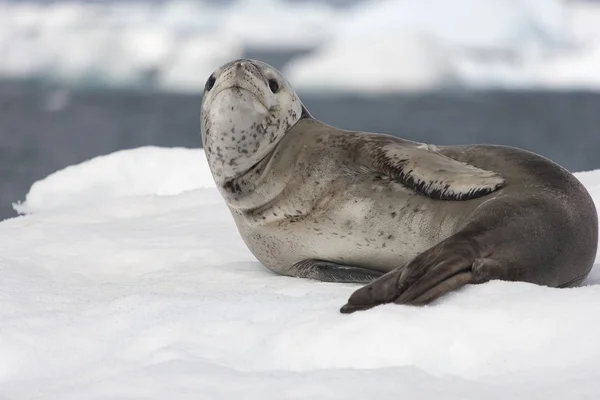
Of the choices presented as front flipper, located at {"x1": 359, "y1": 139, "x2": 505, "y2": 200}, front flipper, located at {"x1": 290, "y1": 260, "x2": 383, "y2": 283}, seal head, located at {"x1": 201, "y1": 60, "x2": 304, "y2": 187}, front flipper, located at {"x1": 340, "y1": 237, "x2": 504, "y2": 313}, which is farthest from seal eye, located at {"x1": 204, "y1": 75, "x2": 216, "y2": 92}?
front flipper, located at {"x1": 340, "y1": 237, "x2": 504, "y2": 313}

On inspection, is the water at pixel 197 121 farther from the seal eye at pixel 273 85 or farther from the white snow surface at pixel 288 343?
the white snow surface at pixel 288 343

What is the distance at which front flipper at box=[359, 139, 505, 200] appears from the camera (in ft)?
11.6

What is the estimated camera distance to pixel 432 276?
111 inches

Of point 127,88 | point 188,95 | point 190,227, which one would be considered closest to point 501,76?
point 188,95

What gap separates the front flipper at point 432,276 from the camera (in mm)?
2770

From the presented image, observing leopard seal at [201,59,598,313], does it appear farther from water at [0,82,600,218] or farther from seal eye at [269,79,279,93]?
water at [0,82,600,218]

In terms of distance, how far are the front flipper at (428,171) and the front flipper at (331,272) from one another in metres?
0.40

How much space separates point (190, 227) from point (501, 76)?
5895cm

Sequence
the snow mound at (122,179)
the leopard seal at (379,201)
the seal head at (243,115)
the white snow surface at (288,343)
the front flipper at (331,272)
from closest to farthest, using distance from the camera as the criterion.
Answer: the white snow surface at (288,343) < the leopard seal at (379,201) < the front flipper at (331,272) < the seal head at (243,115) < the snow mound at (122,179)

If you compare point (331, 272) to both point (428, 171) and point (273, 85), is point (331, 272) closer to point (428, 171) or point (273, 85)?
point (428, 171)

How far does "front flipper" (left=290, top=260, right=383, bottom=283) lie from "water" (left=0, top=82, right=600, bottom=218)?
18966 millimetres

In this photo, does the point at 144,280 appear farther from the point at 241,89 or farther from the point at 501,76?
the point at 501,76

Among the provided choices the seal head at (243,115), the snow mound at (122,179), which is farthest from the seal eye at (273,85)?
the snow mound at (122,179)

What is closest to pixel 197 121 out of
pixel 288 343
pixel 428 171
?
pixel 428 171
